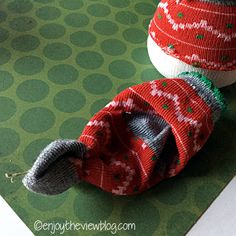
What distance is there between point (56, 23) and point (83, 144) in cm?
46

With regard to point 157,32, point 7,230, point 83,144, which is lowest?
point 7,230

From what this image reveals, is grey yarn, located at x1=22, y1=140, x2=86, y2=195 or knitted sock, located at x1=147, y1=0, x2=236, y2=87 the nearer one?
grey yarn, located at x1=22, y1=140, x2=86, y2=195

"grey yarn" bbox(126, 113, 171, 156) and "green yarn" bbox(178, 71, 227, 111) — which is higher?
"green yarn" bbox(178, 71, 227, 111)

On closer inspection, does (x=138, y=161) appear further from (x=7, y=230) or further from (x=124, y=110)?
(x=7, y=230)

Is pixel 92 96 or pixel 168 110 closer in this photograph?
pixel 168 110

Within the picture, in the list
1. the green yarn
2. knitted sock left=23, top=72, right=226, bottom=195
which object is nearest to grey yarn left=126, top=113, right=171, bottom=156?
knitted sock left=23, top=72, right=226, bottom=195

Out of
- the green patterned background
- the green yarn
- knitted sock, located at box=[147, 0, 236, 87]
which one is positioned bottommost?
the green patterned background

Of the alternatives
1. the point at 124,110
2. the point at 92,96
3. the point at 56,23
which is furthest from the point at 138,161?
the point at 56,23

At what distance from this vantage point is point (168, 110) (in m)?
0.60

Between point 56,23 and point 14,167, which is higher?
point 56,23

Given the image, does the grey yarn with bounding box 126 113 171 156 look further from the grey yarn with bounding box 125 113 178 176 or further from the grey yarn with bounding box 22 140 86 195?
the grey yarn with bounding box 22 140 86 195

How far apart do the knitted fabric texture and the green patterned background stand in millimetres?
126

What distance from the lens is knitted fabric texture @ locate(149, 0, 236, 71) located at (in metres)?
0.62

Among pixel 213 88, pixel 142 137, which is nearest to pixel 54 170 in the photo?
pixel 142 137
